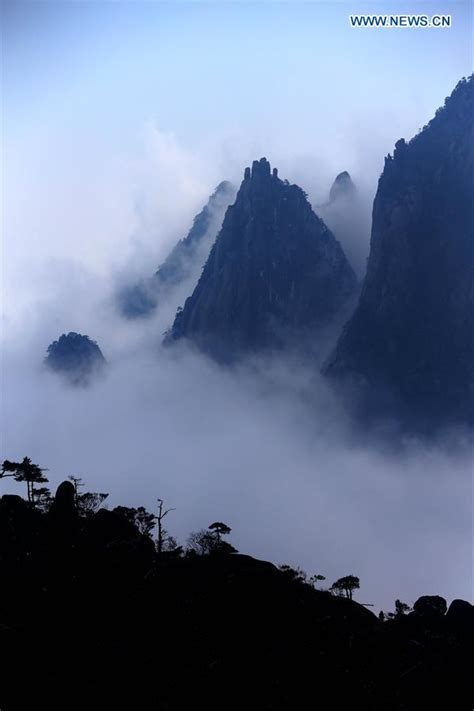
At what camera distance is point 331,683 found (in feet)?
178

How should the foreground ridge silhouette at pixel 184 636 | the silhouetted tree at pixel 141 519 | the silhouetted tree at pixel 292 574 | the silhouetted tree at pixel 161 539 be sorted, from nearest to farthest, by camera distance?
1. the foreground ridge silhouette at pixel 184 636
2. the silhouetted tree at pixel 292 574
3. the silhouetted tree at pixel 161 539
4. the silhouetted tree at pixel 141 519

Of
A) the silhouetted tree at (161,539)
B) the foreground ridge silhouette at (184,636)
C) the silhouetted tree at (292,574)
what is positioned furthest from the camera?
the silhouetted tree at (161,539)

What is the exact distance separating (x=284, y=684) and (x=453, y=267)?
169038 mm

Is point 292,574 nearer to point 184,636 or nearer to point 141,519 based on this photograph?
point 141,519

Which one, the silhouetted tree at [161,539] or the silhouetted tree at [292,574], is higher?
the silhouetted tree at [161,539]

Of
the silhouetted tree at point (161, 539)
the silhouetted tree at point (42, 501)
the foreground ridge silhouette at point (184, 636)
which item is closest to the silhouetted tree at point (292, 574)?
the foreground ridge silhouette at point (184, 636)

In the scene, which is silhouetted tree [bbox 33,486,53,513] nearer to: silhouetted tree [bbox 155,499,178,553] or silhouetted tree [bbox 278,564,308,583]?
silhouetted tree [bbox 155,499,178,553]

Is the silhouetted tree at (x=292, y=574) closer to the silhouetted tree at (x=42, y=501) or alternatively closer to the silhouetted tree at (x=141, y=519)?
the silhouetted tree at (x=141, y=519)

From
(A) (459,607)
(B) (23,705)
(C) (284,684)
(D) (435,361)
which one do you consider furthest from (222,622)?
(D) (435,361)

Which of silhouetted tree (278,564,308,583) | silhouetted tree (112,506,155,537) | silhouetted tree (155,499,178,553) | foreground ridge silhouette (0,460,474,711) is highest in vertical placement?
silhouetted tree (112,506,155,537)

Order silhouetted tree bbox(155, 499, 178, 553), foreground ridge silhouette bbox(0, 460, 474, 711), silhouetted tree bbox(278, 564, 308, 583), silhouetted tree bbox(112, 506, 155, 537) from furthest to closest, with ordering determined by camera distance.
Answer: silhouetted tree bbox(112, 506, 155, 537), silhouetted tree bbox(155, 499, 178, 553), silhouetted tree bbox(278, 564, 308, 583), foreground ridge silhouette bbox(0, 460, 474, 711)

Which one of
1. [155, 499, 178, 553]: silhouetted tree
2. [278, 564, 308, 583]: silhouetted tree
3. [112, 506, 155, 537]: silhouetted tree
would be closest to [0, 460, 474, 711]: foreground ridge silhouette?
[278, 564, 308, 583]: silhouetted tree

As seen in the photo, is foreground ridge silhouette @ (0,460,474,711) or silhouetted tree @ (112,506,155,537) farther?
silhouetted tree @ (112,506,155,537)

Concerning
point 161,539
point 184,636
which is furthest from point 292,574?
point 184,636
